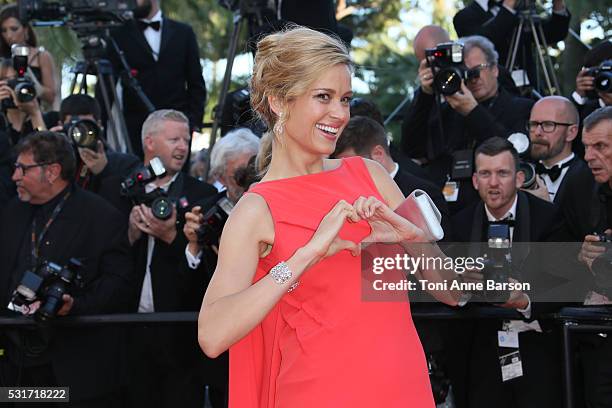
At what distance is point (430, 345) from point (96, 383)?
1826 millimetres

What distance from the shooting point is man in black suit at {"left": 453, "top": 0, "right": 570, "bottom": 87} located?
7449mm

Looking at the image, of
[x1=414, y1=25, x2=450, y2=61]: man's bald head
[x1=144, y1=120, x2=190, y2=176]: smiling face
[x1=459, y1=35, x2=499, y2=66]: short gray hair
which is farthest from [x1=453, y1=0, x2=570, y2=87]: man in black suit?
[x1=144, y1=120, x2=190, y2=176]: smiling face

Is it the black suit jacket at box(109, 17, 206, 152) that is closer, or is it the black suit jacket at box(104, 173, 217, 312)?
the black suit jacket at box(104, 173, 217, 312)

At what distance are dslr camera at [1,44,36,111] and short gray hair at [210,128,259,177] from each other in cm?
132

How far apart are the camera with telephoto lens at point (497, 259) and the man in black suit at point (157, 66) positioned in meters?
3.49

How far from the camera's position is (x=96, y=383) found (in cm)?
564

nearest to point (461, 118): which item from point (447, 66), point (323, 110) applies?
point (447, 66)

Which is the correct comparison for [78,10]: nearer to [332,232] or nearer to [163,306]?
[163,306]

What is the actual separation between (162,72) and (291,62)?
4907 mm

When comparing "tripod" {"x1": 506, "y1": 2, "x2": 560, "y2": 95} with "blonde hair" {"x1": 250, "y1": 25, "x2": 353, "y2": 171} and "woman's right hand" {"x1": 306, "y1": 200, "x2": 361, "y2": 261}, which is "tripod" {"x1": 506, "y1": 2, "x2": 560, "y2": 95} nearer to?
"blonde hair" {"x1": 250, "y1": 25, "x2": 353, "y2": 171}

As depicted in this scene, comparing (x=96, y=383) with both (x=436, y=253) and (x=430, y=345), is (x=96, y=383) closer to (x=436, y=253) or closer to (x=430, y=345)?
(x=430, y=345)

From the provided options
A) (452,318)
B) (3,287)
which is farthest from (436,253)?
(3,287)

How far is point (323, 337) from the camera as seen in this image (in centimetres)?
298

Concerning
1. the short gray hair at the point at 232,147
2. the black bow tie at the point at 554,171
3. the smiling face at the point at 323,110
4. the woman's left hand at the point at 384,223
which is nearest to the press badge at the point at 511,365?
the black bow tie at the point at 554,171
